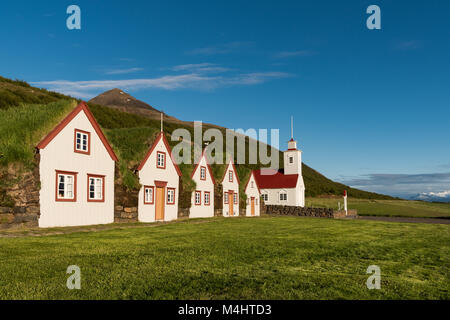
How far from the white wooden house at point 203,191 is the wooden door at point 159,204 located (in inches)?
178

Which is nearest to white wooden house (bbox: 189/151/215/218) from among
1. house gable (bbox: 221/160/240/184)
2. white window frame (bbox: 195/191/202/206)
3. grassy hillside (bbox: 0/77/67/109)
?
white window frame (bbox: 195/191/202/206)

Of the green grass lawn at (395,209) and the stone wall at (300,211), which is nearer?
the stone wall at (300,211)

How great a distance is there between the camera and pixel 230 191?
138 feet

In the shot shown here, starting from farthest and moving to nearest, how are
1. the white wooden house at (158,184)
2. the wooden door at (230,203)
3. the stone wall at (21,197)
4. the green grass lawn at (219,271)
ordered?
the wooden door at (230,203) → the white wooden house at (158,184) → the stone wall at (21,197) → the green grass lawn at (219,271)

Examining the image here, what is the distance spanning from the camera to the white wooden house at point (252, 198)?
1821 inches

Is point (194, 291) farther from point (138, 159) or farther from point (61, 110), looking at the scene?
point (138, 159)

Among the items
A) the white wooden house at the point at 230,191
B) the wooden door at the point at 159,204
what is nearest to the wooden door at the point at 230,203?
the white wooden house at the point at 230,191

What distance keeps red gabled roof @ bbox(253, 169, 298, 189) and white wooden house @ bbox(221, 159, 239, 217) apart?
17.6m

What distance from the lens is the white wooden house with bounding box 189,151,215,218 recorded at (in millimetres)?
34719

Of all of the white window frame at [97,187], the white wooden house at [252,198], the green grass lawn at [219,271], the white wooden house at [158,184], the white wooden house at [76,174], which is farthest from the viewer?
the white wooden house at [252,198]

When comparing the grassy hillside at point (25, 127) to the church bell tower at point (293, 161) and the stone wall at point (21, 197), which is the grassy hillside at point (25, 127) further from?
the church bell tower at point (293, 161)

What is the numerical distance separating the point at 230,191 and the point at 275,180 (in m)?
23.7

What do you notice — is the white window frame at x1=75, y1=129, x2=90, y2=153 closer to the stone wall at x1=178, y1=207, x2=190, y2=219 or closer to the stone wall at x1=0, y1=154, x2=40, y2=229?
the stone wall at x1=0, y1=154, x2=40, y2=229
